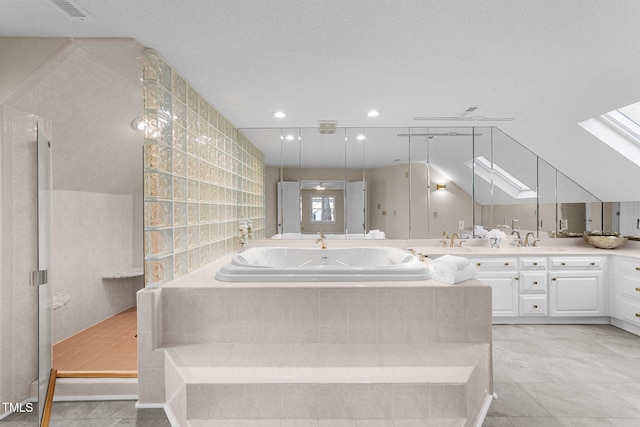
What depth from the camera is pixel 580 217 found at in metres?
3.72

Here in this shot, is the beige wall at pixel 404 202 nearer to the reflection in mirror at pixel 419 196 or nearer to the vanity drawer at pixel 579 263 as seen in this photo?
the reflection in mirror at pixel 419 196

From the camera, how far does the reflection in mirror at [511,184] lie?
375 centimetres

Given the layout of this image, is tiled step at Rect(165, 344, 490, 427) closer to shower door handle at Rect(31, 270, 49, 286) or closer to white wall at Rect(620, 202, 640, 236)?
shower door handle at Rect(31, 270, 49, 286)

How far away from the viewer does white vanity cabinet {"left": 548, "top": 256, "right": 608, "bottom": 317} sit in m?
3.22

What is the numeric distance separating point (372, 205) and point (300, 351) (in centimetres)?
230

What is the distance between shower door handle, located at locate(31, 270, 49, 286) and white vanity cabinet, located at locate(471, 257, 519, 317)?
3.49m

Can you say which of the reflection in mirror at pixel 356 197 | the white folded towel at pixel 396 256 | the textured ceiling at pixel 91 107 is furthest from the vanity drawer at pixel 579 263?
the textured ceiling at pixel 91 107

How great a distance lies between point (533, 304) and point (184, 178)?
11.5ft

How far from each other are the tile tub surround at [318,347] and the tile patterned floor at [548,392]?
0.42ft

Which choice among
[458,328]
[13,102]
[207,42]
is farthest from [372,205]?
[13,102]

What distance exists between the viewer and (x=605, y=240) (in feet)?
11.2

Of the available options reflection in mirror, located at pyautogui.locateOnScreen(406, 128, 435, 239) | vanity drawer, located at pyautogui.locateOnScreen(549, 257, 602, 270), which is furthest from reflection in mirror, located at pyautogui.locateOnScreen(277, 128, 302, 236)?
vanity drawer, located at pyautogui.locateOnScreen(549, 257, 602, 270)

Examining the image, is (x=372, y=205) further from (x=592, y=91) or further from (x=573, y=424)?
(x=573, y=424)

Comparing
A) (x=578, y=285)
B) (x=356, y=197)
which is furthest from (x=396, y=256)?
(x=578, y=285)
